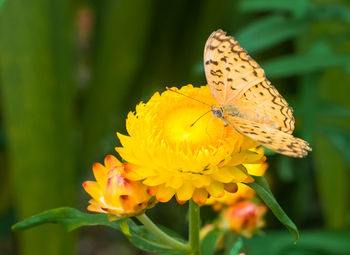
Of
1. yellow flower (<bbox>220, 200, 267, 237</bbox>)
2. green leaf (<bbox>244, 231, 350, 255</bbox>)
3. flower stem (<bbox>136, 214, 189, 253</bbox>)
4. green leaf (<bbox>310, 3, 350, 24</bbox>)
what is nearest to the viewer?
flower stem (<bbox>136, 214, 189, 253</bbox>)

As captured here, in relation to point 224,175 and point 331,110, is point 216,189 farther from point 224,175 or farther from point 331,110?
point 331,110

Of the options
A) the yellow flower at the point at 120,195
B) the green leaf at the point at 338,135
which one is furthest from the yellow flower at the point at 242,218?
the green leaf at the point at 338,135

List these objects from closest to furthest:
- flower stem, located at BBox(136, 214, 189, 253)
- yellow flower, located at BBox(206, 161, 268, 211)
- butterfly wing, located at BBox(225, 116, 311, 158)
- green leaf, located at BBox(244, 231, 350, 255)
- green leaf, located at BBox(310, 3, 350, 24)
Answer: butterfly wing, located at BBox(225, 116, 311, 158)
flower stem, located at BBox(136, 214, 189, 253)
yellow flower, located at BBox(206, 161, 268, 211)
green leaf, located at BBox(244, 231, 350, 255)
green leaf, located at BBox(310, 3, 350, 24)

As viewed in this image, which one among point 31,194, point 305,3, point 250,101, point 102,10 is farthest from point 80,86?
point 250,101

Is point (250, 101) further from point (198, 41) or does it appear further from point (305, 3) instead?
point (198, 41)

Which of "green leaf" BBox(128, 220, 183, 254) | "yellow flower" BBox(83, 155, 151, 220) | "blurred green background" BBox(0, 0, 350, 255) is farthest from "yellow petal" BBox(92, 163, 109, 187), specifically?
"blurred green background" BBox(0, 0, 350, 255)

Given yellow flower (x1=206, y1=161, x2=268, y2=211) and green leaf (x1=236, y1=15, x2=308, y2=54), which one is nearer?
yellow flower (x1=206, y1=161, x2=268, y2=211)

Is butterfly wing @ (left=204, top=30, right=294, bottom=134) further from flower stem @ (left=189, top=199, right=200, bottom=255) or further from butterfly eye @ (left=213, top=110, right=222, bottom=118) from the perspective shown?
flower stem @ (left=189, top=199, right=200, bottom=255)
